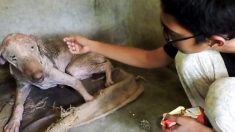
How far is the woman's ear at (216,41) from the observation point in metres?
1.37

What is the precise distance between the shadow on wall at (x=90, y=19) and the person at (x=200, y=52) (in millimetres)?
883

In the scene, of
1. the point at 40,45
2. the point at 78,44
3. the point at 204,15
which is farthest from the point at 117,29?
the point at 204,15

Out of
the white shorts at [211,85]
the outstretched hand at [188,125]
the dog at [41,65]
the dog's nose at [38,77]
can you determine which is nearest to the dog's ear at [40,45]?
the dog at [41,65]

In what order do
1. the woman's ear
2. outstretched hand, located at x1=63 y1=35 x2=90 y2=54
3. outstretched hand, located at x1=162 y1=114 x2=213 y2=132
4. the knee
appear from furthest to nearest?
outstretched hand, located at x1=63 y1=35 x2=90 y2=54
outstretched hand, located at x1=162 y1=114 x2=213 y2=132
the knee
the woman's ear

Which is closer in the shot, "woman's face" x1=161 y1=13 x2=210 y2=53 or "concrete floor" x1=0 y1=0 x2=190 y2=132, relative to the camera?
"woman's face" x1=161 y1=13 x2=210 y2=53

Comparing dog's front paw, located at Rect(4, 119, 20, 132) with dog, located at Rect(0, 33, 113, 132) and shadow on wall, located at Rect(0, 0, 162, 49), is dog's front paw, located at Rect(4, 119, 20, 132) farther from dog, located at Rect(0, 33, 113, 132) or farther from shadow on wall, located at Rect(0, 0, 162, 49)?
shadow on wall, located at Rect(0, 0, 162, 49)

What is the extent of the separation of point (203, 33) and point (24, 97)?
4.64 feet

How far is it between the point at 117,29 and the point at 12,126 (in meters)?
1.31

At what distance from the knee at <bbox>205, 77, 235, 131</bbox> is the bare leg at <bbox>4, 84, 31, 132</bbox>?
1.17m

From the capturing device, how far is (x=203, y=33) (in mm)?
1361

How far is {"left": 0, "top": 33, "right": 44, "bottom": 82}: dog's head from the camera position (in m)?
2.11

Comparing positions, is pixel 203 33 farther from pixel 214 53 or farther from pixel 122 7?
pixel 122 7

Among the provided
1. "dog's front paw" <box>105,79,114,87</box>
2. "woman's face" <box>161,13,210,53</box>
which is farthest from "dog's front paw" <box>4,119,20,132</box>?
"woman's face" <box>161,13,210,53</box>

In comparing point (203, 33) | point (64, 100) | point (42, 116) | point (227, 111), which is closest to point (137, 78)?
point (64, 100)
